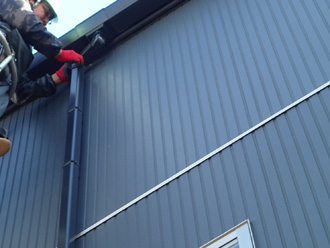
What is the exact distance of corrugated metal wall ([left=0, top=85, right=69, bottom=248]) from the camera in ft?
22.8

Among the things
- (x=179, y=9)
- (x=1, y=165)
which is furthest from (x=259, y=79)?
(x=1, y=165)

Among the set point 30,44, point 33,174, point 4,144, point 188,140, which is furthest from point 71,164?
point 30,44

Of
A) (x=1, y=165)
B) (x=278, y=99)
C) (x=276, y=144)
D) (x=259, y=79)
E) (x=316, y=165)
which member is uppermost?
(x=1, y=165)

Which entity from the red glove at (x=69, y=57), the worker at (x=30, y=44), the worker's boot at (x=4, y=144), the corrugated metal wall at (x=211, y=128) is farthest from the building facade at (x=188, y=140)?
the worker's boot at (x=4, y=144)

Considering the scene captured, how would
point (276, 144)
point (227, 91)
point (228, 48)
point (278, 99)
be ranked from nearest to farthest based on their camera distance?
point (276, 144) < point (278, 99) < point (227, 91) < point (228, 48)

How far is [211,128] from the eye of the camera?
6422mm

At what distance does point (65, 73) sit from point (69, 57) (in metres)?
0.34

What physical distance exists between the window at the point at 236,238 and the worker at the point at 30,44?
2426mm

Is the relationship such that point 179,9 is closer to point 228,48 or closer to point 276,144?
point 228,48

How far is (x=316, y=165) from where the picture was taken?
17.3ft

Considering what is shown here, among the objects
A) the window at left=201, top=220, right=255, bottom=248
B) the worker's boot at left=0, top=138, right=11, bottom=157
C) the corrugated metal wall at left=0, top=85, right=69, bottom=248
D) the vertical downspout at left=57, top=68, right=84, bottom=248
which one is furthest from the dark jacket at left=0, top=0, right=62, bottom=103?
the window at left=201, top=220, right=255, bottom=248

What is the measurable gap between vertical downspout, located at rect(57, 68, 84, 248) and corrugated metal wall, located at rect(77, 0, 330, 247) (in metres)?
0.13

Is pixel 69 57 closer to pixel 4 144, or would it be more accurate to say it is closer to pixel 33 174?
pixel 33 174

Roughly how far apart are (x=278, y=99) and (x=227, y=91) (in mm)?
721
